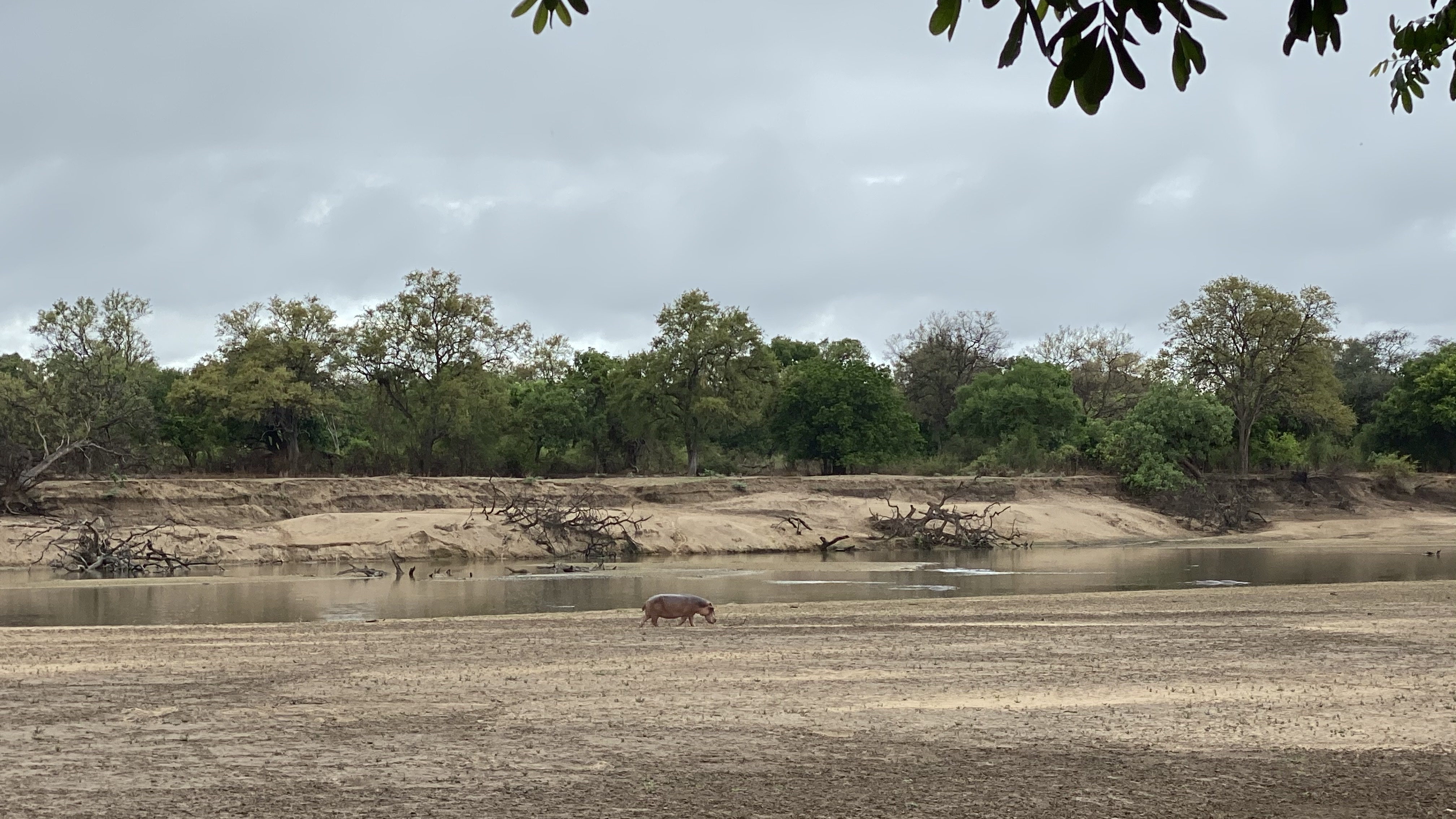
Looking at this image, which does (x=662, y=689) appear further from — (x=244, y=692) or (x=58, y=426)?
(x=58, y=426)

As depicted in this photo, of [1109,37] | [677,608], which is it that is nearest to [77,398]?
[677,608]

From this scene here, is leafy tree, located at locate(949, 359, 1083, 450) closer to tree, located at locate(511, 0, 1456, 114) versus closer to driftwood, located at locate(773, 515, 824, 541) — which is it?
driftwood, located at locate(773, 515, 824, 541)

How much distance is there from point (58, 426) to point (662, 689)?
4403cm

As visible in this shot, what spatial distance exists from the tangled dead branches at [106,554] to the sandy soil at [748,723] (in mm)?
20491

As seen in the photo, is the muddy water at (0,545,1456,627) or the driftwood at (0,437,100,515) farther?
the driftwood at (0,437,100,515)

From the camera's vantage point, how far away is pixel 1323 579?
104 ft

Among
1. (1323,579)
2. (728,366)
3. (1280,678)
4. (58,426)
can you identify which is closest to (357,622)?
(1280,678)

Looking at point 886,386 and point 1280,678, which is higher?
point 886,386

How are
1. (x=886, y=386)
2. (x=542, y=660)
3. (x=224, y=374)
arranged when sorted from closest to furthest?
(x=542, y=660), (x=224, y=374), (x=886, y=386)

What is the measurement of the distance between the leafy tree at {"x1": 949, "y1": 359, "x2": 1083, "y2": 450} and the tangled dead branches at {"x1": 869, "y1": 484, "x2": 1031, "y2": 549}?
20145 millimetres

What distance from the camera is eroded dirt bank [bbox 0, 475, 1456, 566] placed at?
43281 mm

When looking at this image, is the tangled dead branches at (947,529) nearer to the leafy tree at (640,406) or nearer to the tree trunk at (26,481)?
the leafy tree at (640,406)

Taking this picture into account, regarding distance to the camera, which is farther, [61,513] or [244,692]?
[61,513]

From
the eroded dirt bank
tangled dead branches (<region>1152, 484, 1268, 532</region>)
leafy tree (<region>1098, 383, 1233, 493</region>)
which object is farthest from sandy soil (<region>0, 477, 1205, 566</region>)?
leafy tree (<region>1098, 383, 1233, 493</region>)
